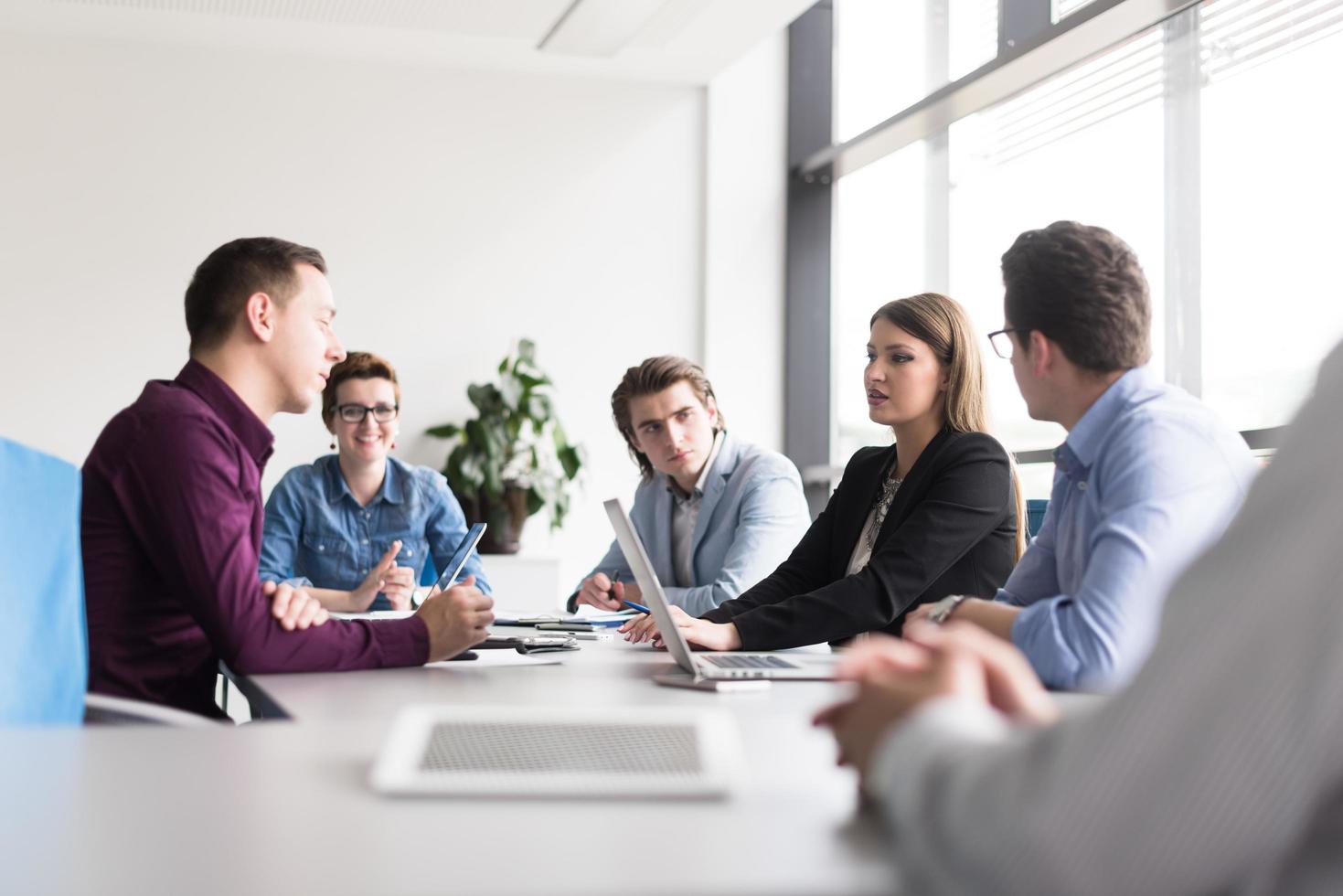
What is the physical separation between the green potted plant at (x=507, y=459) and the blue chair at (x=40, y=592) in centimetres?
381

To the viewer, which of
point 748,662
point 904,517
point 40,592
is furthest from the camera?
Result: point 904,517

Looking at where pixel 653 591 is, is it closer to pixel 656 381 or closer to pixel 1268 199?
pixel 656 381

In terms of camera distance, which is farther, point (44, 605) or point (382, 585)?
point (382, 585)

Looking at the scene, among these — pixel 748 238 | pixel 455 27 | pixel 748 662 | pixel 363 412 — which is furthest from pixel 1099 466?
pixel 748 238

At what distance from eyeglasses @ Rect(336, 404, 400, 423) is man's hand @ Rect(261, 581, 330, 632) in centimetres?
199

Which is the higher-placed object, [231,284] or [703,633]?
[231,284]

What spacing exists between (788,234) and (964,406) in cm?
374

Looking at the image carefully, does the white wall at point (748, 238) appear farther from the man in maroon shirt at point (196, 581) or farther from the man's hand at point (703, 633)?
the man in maroon shirt at point (196, 581)

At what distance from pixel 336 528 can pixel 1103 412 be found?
8.83 feet

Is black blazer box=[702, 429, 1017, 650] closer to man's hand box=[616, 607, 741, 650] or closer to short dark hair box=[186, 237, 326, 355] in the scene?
man's hand box=[616, 607, 741, 650]

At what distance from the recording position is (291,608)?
77.0 inches

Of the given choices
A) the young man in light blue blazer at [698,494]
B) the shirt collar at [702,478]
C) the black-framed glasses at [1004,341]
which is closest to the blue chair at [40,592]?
the black-framed glasses at [1004,341]

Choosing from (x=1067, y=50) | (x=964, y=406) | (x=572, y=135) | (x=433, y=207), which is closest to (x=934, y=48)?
(x=1067, y=50)

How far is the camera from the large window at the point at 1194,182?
11.8 ft
